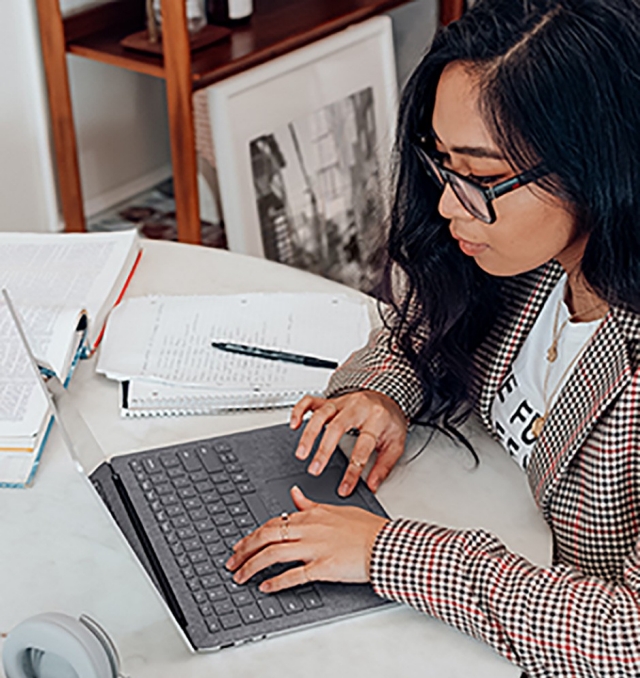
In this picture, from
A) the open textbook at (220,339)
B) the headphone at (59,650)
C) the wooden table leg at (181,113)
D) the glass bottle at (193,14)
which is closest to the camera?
the headphone at (59,650)

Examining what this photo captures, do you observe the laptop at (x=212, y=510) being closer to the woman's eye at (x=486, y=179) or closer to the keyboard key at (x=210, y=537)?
the keyboard key at (x=210, y=537)

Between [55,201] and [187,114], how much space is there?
22.2 inches

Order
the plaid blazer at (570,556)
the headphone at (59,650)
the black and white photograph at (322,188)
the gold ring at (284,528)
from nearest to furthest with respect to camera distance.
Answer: the headphone at (59,650) < the plaid blazer at (570,556) < the gold ring at (284,528) < the black and white photograph at (322,188)

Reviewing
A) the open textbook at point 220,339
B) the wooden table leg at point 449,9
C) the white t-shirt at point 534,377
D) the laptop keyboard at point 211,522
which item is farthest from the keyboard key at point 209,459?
the wooden table leg at point 449,9

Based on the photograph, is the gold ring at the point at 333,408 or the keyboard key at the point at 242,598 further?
the gold ring at the point at 333,408

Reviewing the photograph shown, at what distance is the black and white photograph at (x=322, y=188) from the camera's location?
8.24ft

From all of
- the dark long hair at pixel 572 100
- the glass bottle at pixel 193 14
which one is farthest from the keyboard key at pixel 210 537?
the glass bottle at pixel 193 14

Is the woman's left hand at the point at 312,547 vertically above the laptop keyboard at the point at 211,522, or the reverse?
the woman's left hand at the point at 312,547

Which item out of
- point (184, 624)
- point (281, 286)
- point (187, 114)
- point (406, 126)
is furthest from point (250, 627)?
point (187, 114)

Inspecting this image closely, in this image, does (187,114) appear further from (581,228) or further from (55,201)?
(581,228)

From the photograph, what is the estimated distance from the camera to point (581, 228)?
103 cm

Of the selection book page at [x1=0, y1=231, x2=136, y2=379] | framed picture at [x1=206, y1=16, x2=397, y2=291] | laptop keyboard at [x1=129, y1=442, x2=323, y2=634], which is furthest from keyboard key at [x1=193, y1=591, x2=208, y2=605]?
framed picture at [x1=206, y1=16, x2=397, y2=291]

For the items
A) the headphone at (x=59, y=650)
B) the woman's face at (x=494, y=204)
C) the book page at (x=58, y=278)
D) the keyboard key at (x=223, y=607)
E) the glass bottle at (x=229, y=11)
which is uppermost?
the woman's face at (x=494, y=204)

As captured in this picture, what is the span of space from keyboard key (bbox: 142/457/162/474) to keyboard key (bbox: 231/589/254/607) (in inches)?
8.1
